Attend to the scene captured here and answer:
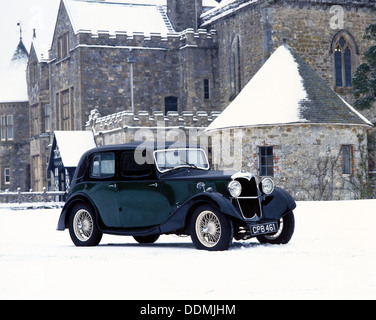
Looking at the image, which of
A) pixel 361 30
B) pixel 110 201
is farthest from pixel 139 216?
pixel 361 30

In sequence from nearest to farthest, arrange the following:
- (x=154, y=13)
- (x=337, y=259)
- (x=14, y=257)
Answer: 1. (x=337, y=259)
2. (x=14, y=257)
3. (x=154, y=13)

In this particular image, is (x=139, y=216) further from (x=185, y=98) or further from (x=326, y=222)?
(x=185, y=98)

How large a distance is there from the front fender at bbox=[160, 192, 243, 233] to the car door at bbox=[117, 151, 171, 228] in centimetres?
25

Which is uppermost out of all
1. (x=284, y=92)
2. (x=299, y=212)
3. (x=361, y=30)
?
(x=361, y=30)

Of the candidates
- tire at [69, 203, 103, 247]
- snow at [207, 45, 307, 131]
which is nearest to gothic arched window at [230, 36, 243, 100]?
snow at [207, 45, 307, 131]

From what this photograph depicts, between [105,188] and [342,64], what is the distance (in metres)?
26.2

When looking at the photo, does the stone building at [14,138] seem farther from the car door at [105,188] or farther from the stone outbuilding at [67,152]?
the car door at [105,188]

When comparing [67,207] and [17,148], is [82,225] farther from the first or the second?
[17,148]

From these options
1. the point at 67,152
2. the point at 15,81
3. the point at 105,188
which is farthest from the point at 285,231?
the point at 15,81

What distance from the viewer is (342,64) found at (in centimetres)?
3703

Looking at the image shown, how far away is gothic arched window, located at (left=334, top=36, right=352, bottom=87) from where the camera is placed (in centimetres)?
3694

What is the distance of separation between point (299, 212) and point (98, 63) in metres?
23.7

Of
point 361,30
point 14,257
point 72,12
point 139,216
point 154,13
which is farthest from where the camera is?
point 154,13

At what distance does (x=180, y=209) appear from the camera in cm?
1160
